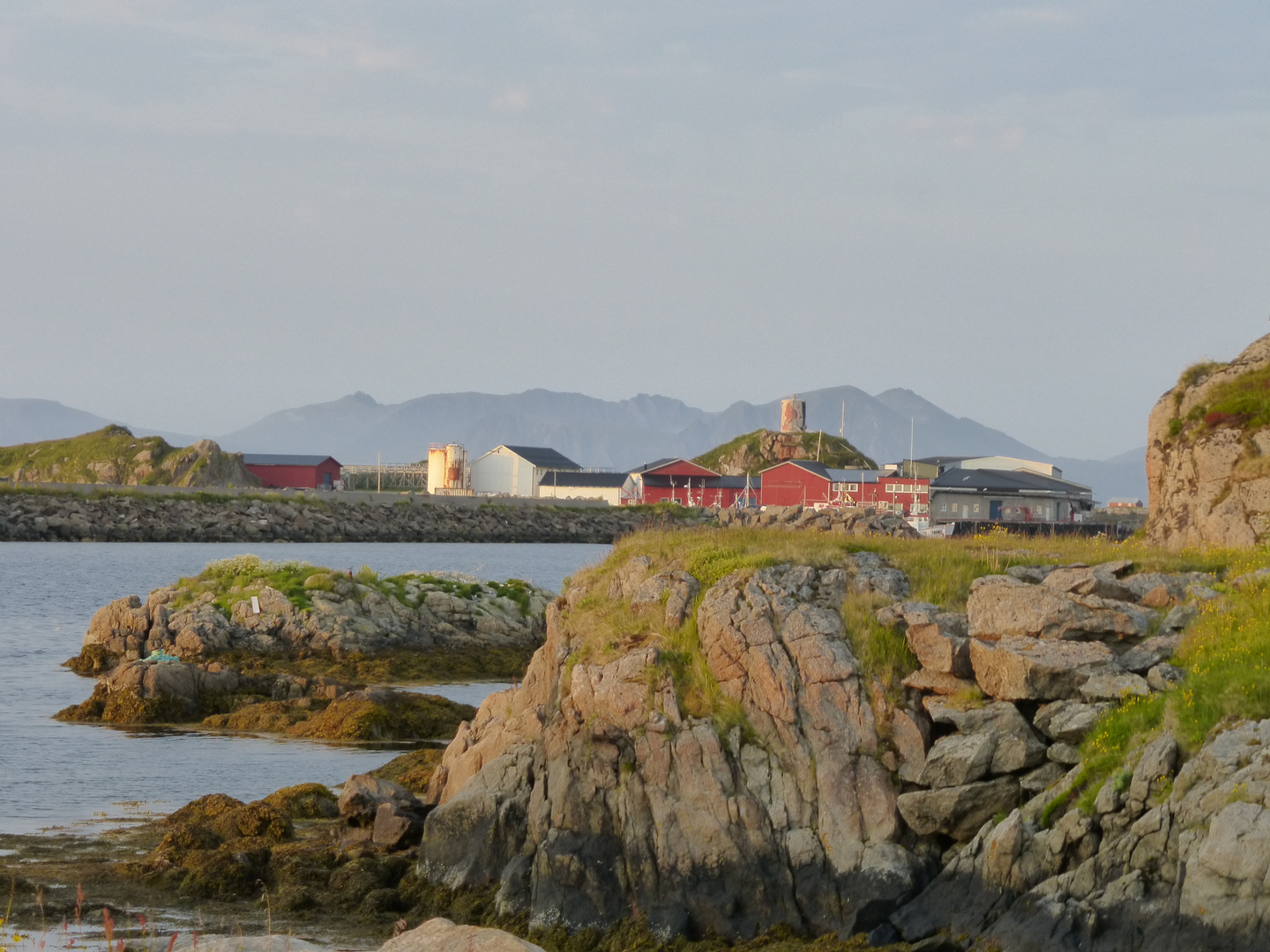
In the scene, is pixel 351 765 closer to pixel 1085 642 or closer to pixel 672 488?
pixel 1085 642

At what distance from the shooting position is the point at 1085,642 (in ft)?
57.1

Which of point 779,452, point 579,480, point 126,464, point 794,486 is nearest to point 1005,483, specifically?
point 794,486

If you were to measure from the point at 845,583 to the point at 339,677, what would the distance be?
22517mm

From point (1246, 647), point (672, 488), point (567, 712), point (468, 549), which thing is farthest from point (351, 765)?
point (672, 488)

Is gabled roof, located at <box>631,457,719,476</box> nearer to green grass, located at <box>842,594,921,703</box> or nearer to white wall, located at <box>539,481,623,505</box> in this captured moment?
white wall, located at <box>539,481,623,505</box>

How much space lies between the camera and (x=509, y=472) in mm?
173000

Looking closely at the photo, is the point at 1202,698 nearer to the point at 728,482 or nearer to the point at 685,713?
the point at 685,713

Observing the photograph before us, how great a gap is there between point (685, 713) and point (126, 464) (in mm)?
143465

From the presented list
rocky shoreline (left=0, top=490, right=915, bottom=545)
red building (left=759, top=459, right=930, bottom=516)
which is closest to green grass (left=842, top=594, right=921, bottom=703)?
rocky shoreline (left=0, top=490, right=915, bottom=545)

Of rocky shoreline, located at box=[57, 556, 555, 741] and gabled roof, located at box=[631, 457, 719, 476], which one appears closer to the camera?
rocky shoreline, located at box=[57, 556, 555, 741]

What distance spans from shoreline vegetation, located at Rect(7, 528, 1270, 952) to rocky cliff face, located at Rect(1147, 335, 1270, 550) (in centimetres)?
167

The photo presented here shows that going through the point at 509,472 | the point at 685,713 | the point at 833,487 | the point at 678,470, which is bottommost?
the point at 685,713

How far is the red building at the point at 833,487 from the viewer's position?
433 feet

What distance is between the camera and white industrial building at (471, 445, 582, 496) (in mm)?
171500
